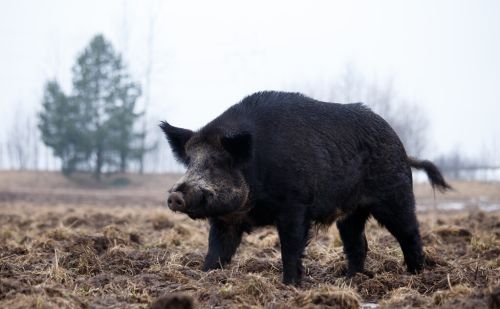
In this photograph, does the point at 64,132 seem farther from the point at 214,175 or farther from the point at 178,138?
the point at 214,175

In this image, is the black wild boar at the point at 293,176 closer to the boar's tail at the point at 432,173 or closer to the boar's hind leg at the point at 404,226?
the boar's hind leg at the point at 404,226

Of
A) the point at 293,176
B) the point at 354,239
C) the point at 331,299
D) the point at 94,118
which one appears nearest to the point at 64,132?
the point at 94,118

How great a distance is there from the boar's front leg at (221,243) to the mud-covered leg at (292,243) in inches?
26.4

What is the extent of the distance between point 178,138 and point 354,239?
240 centimetres

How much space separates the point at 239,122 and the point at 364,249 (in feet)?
7.01

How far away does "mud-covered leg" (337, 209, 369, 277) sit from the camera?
7312mm

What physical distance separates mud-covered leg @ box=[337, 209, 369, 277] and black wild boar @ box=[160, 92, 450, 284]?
0.04 feet

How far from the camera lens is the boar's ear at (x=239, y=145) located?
645 cm

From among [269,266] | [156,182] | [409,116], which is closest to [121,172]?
[156,182]

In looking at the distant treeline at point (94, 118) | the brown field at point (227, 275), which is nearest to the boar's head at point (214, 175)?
the brown field at point (227, 275)

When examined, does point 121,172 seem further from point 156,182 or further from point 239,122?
point 239,122

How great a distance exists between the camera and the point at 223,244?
22.7 ft

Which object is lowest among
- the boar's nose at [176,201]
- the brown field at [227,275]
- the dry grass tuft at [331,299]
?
the brown field at [227,275]

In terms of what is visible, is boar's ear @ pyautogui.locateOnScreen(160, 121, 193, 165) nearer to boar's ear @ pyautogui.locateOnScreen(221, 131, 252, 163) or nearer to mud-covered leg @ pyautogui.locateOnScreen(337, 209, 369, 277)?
boar's ear @ pyautogui.locateOnScreen(221, 131, 252, 163)
